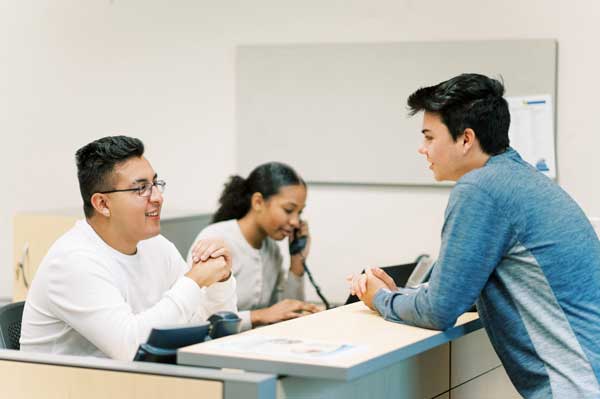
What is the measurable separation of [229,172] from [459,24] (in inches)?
55.8

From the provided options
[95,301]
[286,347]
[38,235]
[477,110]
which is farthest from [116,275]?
[38,235]

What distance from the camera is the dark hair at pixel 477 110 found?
2.40 meters

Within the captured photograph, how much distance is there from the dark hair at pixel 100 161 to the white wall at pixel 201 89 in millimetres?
2404

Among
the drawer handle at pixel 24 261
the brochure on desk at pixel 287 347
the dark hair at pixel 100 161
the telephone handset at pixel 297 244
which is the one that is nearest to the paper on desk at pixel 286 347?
the brochure on desk at pixel 287 347

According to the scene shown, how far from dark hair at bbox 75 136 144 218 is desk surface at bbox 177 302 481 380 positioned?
0.68m

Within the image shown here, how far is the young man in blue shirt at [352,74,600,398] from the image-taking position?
2232mm

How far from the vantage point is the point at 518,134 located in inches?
186

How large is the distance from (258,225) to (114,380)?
Result: 2132 millimetres

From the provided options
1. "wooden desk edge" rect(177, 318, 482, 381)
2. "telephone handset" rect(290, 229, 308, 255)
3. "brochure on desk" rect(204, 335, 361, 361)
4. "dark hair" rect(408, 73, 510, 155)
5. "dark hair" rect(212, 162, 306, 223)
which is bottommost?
"wooden desk edge" rect(177, 318, 482, 381)

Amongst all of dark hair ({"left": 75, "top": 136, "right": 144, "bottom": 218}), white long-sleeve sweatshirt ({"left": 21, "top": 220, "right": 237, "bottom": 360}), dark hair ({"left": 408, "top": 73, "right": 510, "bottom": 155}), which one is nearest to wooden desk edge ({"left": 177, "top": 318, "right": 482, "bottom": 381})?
white long-sleeve sweatshirt ({"left": 21, "top": 220, "right": 237, "bottom": 360})

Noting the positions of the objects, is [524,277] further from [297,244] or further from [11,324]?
[297,244]

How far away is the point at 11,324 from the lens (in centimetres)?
274

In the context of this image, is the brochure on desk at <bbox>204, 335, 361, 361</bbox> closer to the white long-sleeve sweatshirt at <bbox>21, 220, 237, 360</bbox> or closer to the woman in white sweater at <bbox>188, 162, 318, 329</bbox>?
the white long-sleeve sweatshirt at <bbox>21, 220, 237, 360</bbox>

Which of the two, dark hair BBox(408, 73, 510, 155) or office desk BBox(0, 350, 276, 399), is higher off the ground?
dark hair BBox(408, 73, 510, 155)
